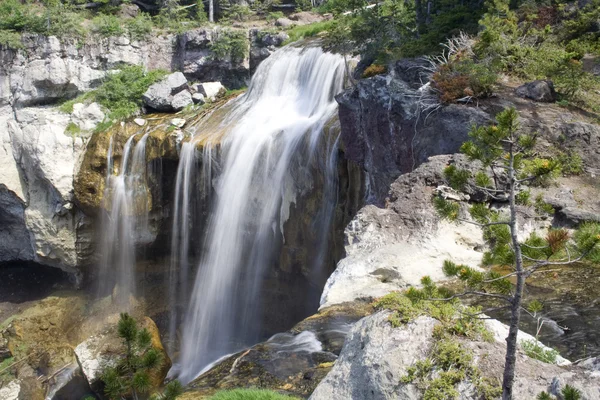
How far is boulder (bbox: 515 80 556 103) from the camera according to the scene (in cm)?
997

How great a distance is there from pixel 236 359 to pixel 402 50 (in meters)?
9.73

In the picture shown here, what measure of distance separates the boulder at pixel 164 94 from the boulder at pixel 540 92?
508 inches

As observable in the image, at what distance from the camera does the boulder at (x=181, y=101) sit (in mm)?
19122

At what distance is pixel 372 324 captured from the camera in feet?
12.6

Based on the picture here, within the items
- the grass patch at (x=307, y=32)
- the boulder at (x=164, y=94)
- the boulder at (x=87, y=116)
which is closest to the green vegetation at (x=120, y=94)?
the boulder at (x=87, y=116)

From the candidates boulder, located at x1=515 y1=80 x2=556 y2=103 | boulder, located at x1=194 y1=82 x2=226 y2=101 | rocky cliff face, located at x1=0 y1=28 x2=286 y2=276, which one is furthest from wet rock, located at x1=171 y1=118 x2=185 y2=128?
boulder, located at x1=515 y1=80 x2=556 y2=103

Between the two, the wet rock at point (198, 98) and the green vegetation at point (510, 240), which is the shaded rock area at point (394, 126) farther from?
the wet rock at point (198, 98)

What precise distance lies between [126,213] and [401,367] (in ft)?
48.0

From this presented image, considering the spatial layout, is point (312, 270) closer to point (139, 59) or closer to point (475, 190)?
point (475, 190)

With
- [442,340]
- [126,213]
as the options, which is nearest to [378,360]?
[442,340]

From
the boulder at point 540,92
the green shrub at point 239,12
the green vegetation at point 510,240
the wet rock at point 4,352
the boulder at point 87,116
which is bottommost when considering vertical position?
the wet rock at point 4,352

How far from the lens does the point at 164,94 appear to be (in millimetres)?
19297

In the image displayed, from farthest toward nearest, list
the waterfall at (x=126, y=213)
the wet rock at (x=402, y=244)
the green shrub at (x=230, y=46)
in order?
1. the green shrub at (x=230, y=46)
2. the waterfall at (x=126, y=213)
3. the wet rock at (x=402, y=244)

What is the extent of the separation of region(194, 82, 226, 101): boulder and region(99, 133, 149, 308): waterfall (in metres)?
4.16
